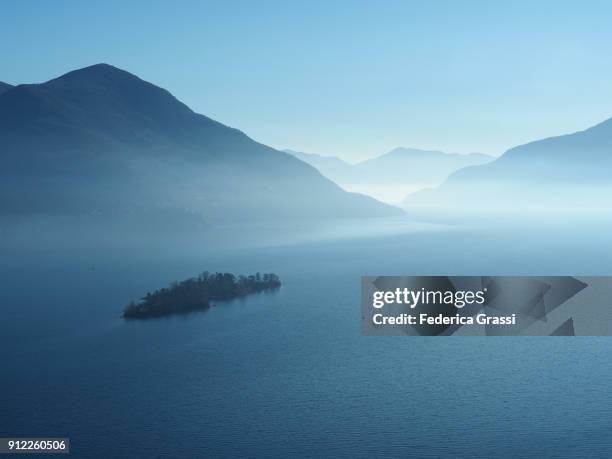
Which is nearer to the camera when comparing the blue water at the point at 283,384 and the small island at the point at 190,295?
the blue water at the point at 283,384

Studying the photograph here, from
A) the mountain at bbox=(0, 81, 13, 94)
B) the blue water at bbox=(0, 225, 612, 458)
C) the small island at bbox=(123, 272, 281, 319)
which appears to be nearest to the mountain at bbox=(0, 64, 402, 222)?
the mountain at bbox=(0, 81, 13, 94)

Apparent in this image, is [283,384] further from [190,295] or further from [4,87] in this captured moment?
[4,87]

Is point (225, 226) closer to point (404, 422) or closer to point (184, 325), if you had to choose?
point (184, 325)

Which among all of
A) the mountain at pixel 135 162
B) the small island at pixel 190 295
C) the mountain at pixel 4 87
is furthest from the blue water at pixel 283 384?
the mountain at pixel 4 87

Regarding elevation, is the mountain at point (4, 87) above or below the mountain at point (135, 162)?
above

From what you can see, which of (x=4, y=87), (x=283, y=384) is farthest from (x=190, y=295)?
(x=4, y=87)

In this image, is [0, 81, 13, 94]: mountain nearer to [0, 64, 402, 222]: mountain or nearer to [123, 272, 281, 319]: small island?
[0, 64, 402, 222]: mountain

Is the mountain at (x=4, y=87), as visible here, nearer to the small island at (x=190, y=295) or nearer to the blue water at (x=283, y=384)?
the blue water at (x=283, y=384)
